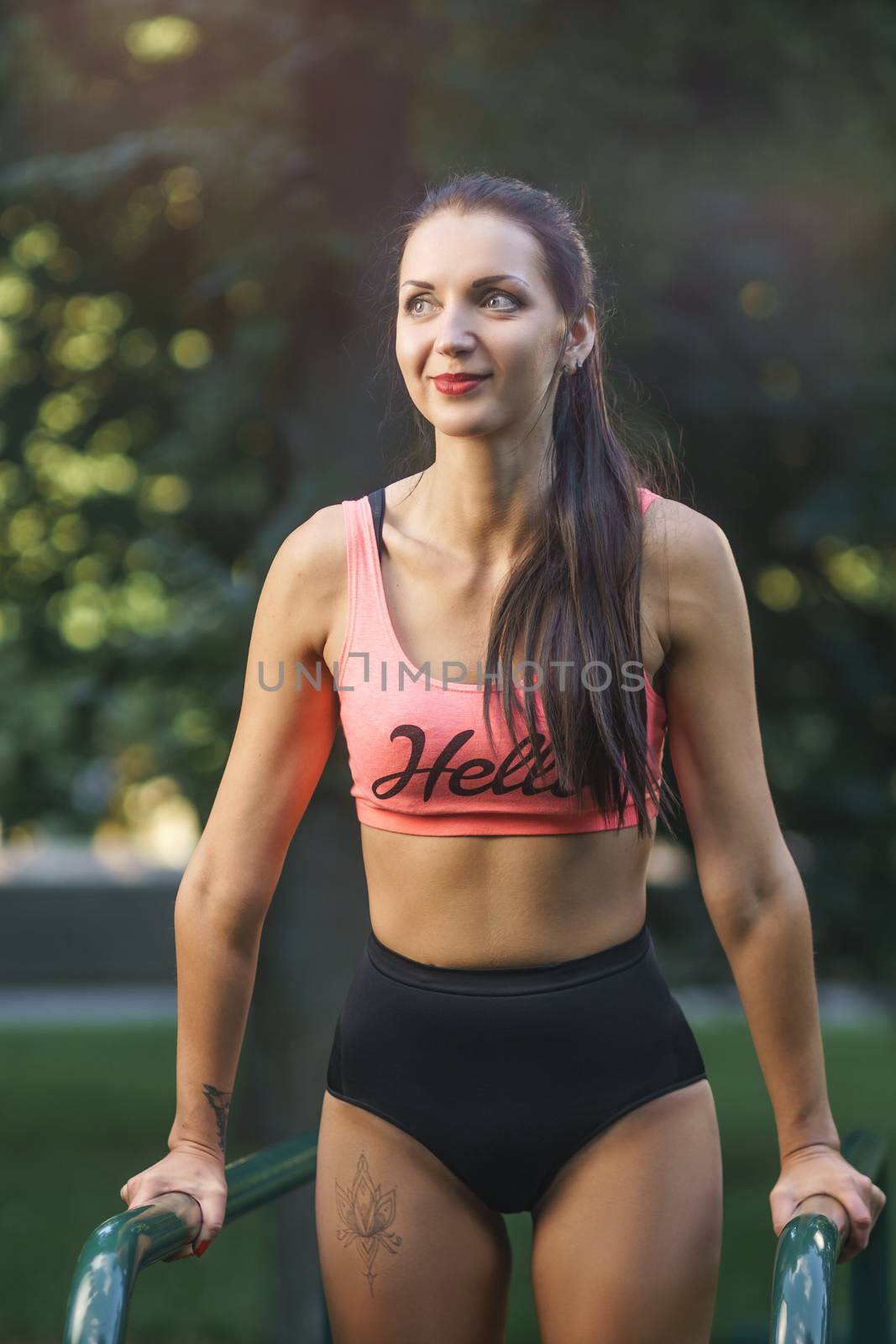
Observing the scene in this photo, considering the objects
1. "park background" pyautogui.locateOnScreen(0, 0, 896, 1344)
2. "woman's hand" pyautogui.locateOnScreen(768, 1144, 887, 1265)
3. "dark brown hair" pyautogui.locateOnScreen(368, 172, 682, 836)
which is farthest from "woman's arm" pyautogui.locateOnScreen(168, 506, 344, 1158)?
"park background" pyautogui.locateOnScreen(0, 0, 896, 1344)

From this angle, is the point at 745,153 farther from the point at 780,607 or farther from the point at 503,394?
the point at 503,394

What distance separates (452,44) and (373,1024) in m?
3.17

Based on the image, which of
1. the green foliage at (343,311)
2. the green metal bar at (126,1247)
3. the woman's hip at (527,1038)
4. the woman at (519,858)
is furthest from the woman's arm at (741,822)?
the green foliage at (343,311)

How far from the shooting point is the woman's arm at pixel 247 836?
1994 mm

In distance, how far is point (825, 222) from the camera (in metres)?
5.28

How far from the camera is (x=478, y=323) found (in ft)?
6.13

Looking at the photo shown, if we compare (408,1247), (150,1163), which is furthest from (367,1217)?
(150,1163)

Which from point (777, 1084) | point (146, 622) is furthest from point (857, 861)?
point (777, 1084)

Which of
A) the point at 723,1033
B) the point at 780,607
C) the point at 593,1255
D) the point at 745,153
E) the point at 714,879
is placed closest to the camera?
the point at 593,1255

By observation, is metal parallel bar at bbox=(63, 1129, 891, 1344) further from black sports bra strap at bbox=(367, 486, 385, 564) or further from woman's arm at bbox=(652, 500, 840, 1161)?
black sports bra strap at bbox=(367, 486, 385, 564)

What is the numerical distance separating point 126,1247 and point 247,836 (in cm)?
56

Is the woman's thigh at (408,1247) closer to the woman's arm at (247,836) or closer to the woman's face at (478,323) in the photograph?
the woman's arm at (247,836)

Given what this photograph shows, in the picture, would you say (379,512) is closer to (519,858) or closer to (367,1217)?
(519,858)

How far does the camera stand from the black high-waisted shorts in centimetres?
186
